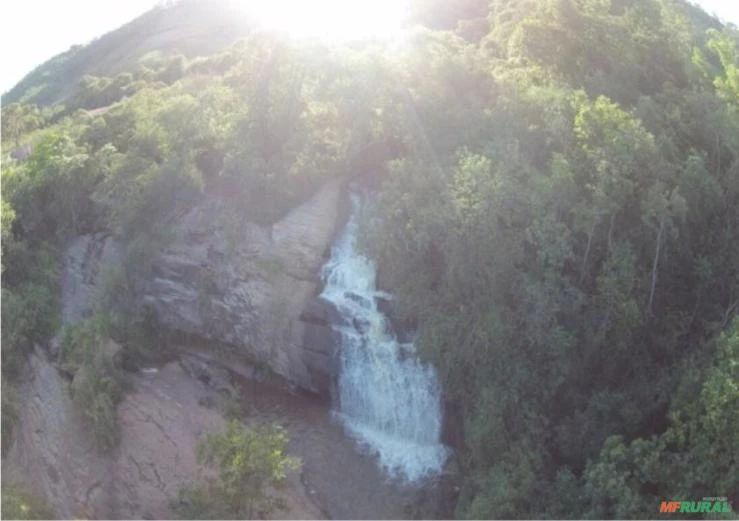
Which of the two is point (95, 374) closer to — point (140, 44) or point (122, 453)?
point (122, 453)

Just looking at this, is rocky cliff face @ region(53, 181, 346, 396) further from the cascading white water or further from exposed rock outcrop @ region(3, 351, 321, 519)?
exposed rock outcrop @ region(3, 351, 321, 519)

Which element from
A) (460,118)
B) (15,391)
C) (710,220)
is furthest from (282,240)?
(710,220)

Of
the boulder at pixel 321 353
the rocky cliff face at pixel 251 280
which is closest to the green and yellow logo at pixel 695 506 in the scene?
the boulder at pixel 321 353

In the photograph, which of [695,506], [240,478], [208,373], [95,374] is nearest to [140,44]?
[208,373]

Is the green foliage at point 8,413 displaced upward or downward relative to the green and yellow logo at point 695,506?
upward

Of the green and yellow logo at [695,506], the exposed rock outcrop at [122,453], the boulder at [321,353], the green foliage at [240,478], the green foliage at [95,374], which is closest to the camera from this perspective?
the green and yellow logo at [695,506]

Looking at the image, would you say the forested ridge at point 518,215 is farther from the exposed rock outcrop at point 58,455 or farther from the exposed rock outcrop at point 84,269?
the exposed rock outcrop at point 58,455

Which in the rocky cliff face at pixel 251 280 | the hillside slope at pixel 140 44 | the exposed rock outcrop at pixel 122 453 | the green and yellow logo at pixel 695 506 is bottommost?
the green and yellow logo at pixel 695 506

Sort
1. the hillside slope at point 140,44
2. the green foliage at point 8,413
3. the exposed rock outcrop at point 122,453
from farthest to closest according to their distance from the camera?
the hillside slope at point 140,44 → the green foliage at point 8,413 → the exposed rock outcrop at point 122,453
